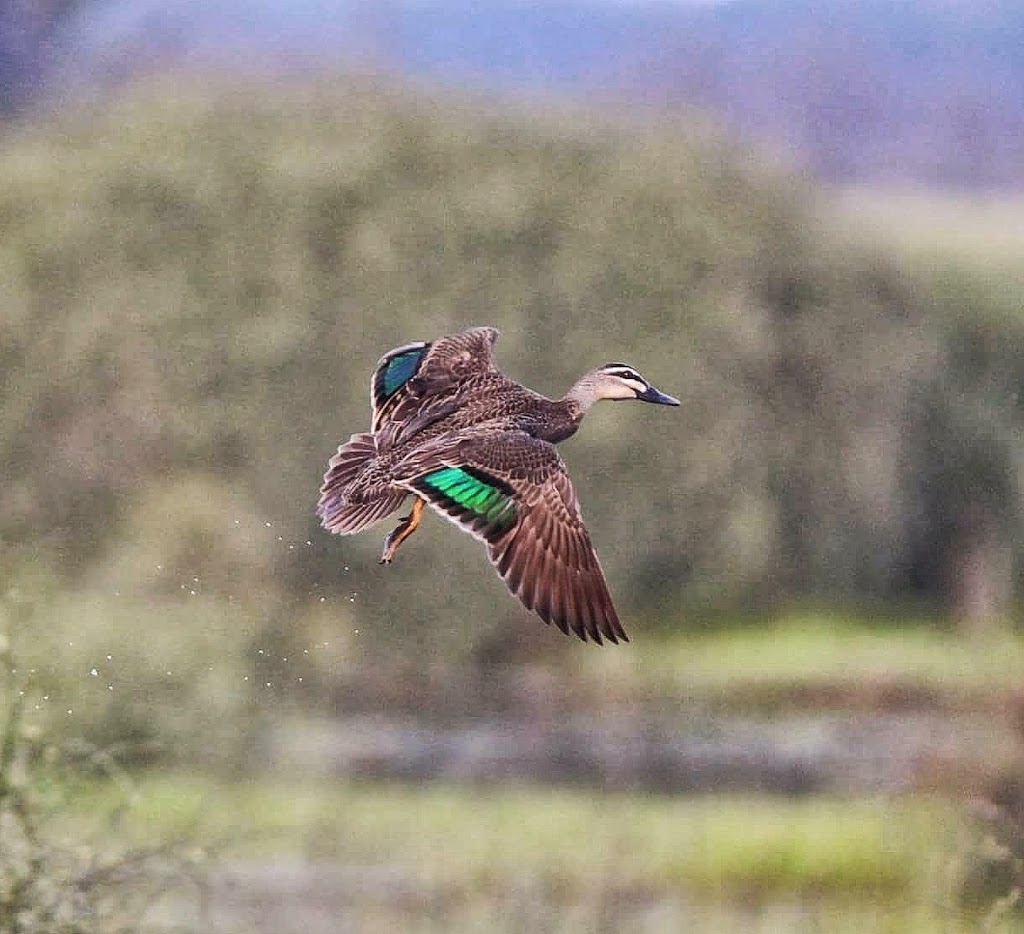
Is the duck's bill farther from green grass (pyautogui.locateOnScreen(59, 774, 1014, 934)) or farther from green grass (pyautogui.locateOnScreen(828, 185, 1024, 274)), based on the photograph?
green grass (pyautogui.locateOnScreen(828, 185, 1024, 274))

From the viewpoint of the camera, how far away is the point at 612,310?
27.1 ft

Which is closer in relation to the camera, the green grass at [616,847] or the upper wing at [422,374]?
the upper wing at [422,374]

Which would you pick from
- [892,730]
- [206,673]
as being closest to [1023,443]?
[892,730]

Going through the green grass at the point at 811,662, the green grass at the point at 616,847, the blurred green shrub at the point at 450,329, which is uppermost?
the blurred green shrub at the point at 450,329

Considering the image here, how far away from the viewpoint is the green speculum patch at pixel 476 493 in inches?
80.8

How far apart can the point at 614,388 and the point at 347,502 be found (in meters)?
0.28

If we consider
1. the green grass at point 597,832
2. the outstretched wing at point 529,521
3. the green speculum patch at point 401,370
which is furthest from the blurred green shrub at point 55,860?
the green grass at point 597,832

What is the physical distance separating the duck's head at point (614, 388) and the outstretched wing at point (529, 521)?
66mm

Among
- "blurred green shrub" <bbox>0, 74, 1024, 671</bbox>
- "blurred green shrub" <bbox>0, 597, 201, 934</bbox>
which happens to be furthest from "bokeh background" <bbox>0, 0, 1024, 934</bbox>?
"blurred green shrub" <bbox>0, 597, 201, 934</bbox>

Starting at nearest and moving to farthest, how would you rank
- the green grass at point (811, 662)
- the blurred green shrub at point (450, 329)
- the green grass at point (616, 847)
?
the green grass at point (616, 847) → the green grass at point (811, 662) → the blurred green shrub at point (450, 329)

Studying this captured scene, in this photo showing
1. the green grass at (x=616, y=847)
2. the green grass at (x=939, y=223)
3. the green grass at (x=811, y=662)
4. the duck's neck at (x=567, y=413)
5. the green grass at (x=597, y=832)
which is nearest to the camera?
the duck's neck at (x=567, y=413)

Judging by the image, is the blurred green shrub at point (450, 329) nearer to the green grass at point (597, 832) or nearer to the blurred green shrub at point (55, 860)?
the green grass at point (597, 832)

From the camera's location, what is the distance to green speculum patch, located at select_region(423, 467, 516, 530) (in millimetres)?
2053

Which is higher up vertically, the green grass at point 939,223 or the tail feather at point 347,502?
the green grass at point 939,223
